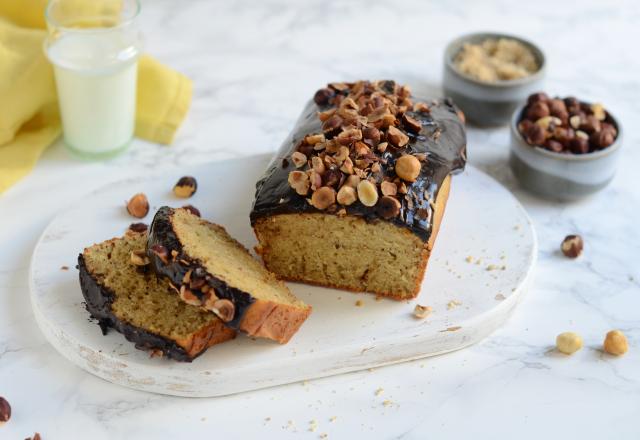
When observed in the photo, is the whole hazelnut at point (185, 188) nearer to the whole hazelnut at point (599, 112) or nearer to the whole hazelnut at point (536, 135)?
the whole hazelnut at point (536, 135)

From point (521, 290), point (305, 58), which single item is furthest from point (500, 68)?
point (521, 290)

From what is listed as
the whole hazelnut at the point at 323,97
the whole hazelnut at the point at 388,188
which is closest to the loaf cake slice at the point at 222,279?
the whole hazelnut at the point at 388,188

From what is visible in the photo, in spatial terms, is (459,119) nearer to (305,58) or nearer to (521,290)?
(521,290)

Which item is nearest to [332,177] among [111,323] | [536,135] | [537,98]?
[111,323]

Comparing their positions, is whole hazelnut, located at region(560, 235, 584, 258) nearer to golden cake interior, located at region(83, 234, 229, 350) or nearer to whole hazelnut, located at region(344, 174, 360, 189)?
whole hazelnut, located at region(344, 174, 360, 189)

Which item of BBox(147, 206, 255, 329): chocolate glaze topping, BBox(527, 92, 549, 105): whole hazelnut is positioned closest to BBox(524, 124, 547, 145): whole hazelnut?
BBox(527, 92, 549, 105): whole hazelnut
